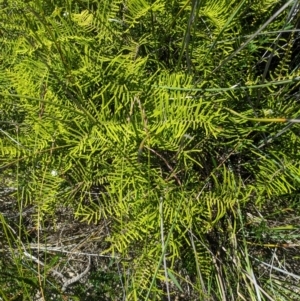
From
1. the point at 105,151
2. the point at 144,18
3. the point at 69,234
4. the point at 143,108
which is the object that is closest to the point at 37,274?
the point at 69,234

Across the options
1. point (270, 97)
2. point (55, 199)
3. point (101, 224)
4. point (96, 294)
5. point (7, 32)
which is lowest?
point (96, 294)

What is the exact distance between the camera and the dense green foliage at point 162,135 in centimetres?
76

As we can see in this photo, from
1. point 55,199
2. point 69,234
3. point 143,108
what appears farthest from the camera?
point 69,234

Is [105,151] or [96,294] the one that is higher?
[105,151]

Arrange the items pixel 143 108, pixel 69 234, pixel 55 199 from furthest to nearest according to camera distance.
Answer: pixel 69 234 → pixel 55 199 → pixel 143 108

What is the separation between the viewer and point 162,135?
75cm

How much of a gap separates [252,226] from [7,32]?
0.60 metres

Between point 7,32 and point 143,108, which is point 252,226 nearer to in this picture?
point 143,108

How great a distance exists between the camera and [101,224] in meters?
0.95

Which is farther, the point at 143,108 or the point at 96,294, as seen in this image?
the point at 96,294

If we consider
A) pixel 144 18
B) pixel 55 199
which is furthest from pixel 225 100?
pixel 55 199

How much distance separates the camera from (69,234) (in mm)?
983

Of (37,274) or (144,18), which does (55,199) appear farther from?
(144,18)

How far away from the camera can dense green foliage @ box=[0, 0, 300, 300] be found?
2.49 feet
